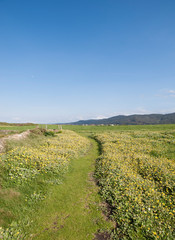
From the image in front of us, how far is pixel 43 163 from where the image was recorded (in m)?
10.7

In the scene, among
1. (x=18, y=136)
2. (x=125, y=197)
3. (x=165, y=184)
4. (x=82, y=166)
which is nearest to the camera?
(x=125, y=197)

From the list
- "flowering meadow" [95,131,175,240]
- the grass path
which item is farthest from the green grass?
"flowering meadow" [95,131,175,240]

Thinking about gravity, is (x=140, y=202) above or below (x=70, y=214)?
above

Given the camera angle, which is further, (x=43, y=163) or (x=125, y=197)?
(x=43, y=163)

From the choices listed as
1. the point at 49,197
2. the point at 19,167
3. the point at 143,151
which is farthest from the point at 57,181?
the point at 143,151

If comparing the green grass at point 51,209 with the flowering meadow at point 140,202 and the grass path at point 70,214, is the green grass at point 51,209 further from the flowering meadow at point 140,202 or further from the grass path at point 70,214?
the flowering meadow at point 140,202

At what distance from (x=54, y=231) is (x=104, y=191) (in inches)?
144

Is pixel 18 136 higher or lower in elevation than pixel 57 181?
higher

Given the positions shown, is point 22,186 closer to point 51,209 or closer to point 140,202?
point 51,209

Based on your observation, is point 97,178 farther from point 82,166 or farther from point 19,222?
point 19,222

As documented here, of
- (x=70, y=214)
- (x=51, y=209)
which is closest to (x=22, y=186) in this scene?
(x=51, y=209)

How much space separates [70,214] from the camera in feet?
21.8

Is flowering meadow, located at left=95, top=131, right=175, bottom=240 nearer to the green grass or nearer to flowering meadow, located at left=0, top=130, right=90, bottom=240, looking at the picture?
the green grass

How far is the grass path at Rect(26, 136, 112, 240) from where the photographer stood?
565 centimetres
